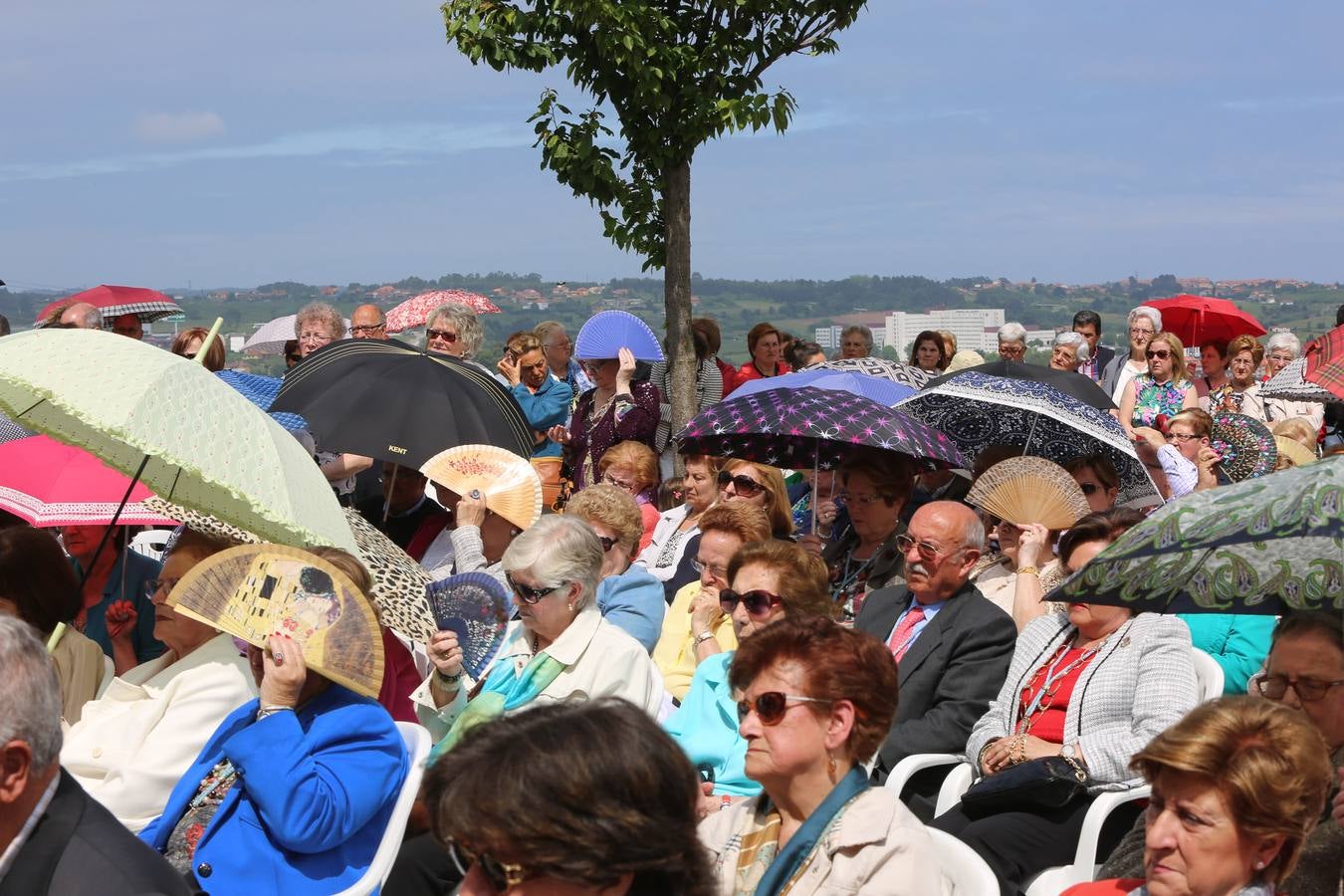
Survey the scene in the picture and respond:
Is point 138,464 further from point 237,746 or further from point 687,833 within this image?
point 687,833

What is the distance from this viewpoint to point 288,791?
3.69 m

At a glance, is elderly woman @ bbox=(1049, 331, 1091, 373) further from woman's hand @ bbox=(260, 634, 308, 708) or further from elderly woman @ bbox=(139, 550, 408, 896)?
woman's hand @ bbox=(260, 634, 308, 708)

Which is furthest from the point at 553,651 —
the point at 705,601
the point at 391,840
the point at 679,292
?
the point at 679,292

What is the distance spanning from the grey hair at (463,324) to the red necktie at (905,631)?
4732 millimetres

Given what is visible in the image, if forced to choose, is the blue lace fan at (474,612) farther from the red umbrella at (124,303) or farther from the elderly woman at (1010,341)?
the elderly woman at (1010,341)

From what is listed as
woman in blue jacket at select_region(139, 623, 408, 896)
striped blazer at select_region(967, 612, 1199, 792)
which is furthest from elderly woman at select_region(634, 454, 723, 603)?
woman in blue jacket at select_region(139, 623, 408, 896)

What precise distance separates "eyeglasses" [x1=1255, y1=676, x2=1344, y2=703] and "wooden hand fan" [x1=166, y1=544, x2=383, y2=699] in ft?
7.70

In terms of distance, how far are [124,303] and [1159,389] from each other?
7.90 m

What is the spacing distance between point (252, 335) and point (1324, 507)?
417 inches

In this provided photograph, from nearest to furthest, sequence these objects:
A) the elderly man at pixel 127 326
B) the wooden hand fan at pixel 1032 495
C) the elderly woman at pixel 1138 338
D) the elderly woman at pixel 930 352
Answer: the wooden hand fan at pixel 1032 495 < the elderly man at pixel 127 326 < the elderly woman at pixel 1138 338 < the elderly woman at pixel 930 352

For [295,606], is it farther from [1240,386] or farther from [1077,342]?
[1077,342]

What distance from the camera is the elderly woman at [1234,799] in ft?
10.1

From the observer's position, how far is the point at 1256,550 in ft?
13.1

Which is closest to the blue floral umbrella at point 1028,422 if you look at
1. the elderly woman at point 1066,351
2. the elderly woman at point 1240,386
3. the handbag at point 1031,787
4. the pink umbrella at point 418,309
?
the handbag at point 1031,787
